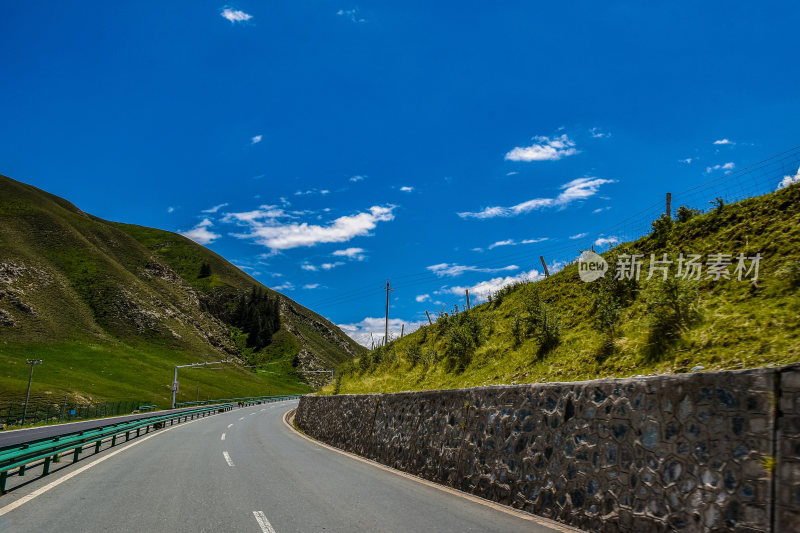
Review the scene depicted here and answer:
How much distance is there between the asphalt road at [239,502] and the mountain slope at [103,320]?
70.7 meters

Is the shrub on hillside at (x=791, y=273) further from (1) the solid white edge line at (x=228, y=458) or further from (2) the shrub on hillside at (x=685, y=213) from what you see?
(1) the solid white edge line at (x=228, y=458)

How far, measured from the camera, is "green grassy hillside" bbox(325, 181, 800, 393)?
29.3ft

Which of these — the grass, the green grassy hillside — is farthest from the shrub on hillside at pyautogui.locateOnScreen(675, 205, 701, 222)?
the grass

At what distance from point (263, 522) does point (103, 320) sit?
125743mm

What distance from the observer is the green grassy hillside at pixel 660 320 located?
892 cm

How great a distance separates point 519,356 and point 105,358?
101808 millimetres

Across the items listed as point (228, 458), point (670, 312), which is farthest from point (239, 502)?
point (670, 312)

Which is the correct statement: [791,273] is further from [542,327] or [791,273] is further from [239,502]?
[239,502]

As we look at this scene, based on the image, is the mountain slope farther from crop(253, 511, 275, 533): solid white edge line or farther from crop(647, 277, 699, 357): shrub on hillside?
crop(647, 277, 699, 357): shrub on hillside

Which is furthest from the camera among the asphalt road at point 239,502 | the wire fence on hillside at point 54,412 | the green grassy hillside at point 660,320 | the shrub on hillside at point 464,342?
the wire fence on hillside at point 54,412

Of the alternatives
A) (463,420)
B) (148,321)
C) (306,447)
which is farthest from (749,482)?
(148,321)

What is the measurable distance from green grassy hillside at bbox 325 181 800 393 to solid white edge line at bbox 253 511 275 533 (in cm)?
768

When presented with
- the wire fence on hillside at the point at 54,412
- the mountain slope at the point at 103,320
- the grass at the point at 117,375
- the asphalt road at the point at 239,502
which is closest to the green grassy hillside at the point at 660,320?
the asphalt road at the point at 239,502

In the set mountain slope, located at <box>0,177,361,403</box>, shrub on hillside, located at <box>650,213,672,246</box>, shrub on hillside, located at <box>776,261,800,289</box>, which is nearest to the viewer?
shrub on hillside, located at <box>776,261,800,289</box>
